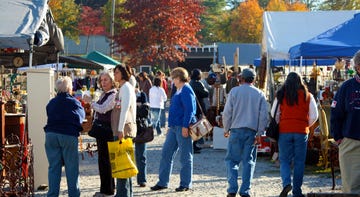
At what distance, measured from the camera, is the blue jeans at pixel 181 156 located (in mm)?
10633

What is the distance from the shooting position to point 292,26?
19.5 metres

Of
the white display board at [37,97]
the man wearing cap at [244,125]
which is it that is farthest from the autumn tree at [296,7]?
the man wearing cap at [244,125]

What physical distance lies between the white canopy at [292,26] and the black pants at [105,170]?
26.9ft

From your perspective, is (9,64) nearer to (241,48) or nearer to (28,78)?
(28,78)

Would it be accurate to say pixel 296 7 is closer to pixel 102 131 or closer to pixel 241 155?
pixel 241 155

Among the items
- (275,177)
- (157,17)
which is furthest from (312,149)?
(157,17)

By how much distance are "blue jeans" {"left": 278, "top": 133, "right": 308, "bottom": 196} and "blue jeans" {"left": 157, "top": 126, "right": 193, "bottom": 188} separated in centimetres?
147

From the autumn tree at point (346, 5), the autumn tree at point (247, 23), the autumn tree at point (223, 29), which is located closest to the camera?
the autumn tree at point (346, 5)

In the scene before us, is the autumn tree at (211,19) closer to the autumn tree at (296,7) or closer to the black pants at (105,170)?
the autumn tree at (296,7)

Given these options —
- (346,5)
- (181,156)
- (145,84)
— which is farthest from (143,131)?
(346,5)

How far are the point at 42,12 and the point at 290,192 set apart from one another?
14.1 ft

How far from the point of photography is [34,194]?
10.3 meters

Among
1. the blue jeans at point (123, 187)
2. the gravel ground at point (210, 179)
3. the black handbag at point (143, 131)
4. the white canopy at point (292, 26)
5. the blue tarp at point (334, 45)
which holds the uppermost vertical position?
the white canopy at point (292, 26)

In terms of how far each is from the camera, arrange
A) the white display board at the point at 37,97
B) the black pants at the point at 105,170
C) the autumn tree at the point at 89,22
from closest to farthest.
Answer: the black pants at the point at 105,170
the white display board at the point at 37,97
the autumn tree at the point at 89,22
